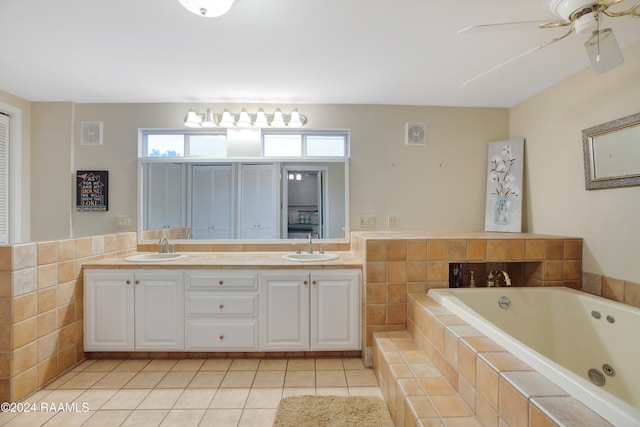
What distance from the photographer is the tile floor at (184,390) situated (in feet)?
5.44

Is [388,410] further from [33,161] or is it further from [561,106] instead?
[33,161]

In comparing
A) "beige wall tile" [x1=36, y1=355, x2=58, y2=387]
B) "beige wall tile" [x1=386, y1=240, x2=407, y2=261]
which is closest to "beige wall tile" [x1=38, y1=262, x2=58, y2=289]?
"beige wall tile" [x1=36, y1=355, x2=58, y2=387]

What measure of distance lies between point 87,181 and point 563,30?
3683mm

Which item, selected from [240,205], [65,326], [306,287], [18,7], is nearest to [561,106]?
[306,287]

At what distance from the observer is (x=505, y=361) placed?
1130 millimetres

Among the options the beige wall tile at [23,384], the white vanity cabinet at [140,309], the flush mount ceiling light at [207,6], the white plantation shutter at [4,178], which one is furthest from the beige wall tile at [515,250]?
the white plantation shutter at [4,178]

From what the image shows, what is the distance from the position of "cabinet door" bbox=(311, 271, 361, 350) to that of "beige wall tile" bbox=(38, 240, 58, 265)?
1.71 meters

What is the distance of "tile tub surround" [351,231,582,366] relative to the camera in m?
2.08

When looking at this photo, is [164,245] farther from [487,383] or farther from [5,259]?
[487,383]

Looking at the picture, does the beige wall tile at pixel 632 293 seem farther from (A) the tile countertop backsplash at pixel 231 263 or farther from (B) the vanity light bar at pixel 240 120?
(B) the vanity light bar at pixel 240 120

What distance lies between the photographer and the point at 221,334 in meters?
2.23

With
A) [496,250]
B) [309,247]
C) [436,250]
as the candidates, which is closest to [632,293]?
[496,250]

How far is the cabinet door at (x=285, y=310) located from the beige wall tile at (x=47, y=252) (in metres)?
1.36

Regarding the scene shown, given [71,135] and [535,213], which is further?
[71,135]
